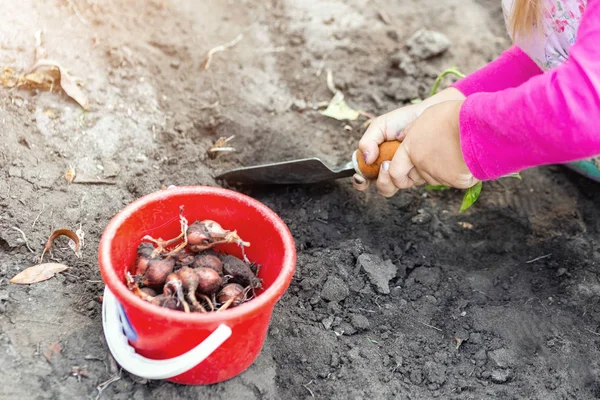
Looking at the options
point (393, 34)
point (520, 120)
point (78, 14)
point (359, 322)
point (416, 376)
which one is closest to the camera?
point (520, 120)

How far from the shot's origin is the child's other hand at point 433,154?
1691 millimetres

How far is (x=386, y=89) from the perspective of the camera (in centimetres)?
274

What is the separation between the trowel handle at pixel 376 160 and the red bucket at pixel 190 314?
41 centimetres

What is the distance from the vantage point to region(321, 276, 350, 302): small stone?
74.2 inches

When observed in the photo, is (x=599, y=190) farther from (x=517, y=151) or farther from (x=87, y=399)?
(x=87, y=399)

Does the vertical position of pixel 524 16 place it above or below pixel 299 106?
above

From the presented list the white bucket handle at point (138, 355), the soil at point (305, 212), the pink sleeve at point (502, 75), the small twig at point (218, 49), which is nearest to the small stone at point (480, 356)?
the soil at point (305, 212)

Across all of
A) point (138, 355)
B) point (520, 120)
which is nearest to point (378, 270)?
point (520, 120)

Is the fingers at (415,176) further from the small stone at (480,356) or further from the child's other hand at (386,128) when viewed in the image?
the small stone at (480,356)

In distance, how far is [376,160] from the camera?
6.35ft

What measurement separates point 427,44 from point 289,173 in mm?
1171

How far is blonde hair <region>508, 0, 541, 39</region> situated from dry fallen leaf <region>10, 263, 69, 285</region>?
159 centimetres

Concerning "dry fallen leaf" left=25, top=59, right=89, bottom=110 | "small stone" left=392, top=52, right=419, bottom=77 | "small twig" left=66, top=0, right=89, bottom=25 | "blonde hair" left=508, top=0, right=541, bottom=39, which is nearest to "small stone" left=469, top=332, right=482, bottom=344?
"blonde hair" left=508, top=0, right=541, bottom=39

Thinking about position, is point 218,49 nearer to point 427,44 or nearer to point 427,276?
point 427,44
